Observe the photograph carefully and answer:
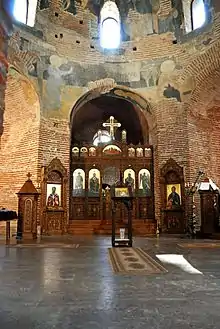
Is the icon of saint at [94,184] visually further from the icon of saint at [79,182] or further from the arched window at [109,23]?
the arched window at [109,23]

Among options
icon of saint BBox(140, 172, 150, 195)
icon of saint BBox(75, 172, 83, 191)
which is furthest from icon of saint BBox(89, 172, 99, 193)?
icon of saint BBox(140, 172, 150, 195)

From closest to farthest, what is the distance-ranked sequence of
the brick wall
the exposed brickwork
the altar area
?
the brick wall → the exposed brickwork → the altar area

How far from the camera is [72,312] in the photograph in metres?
2.57

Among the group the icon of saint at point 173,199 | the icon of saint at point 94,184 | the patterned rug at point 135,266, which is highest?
the icon of saint at point 94,184

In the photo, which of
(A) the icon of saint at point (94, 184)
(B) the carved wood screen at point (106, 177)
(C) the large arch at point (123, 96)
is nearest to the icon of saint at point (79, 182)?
(B) the carved wood screen at point (106, 177)

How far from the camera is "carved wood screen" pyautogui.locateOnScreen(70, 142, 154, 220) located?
15742 millimetres

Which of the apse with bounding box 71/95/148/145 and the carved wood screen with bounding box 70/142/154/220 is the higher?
the apse with bounding box 71/95/148/145

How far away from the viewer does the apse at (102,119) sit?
21.0 m

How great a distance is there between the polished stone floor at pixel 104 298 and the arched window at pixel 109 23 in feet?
49.4

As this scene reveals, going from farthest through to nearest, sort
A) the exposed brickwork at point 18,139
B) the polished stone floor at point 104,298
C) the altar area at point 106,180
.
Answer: the altar area at point 106,180
the exposed brickwork at point 18,139
the polished stone floor at point 104,298

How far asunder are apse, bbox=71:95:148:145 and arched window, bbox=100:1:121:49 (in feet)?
13.4

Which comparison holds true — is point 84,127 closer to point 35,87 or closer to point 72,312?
point 35,87

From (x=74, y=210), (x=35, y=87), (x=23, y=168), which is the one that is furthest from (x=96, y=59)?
(x=74, y=210)

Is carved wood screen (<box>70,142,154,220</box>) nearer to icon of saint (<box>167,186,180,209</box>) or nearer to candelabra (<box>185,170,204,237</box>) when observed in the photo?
icon of saint (<box>167,186,180,209</box>)
